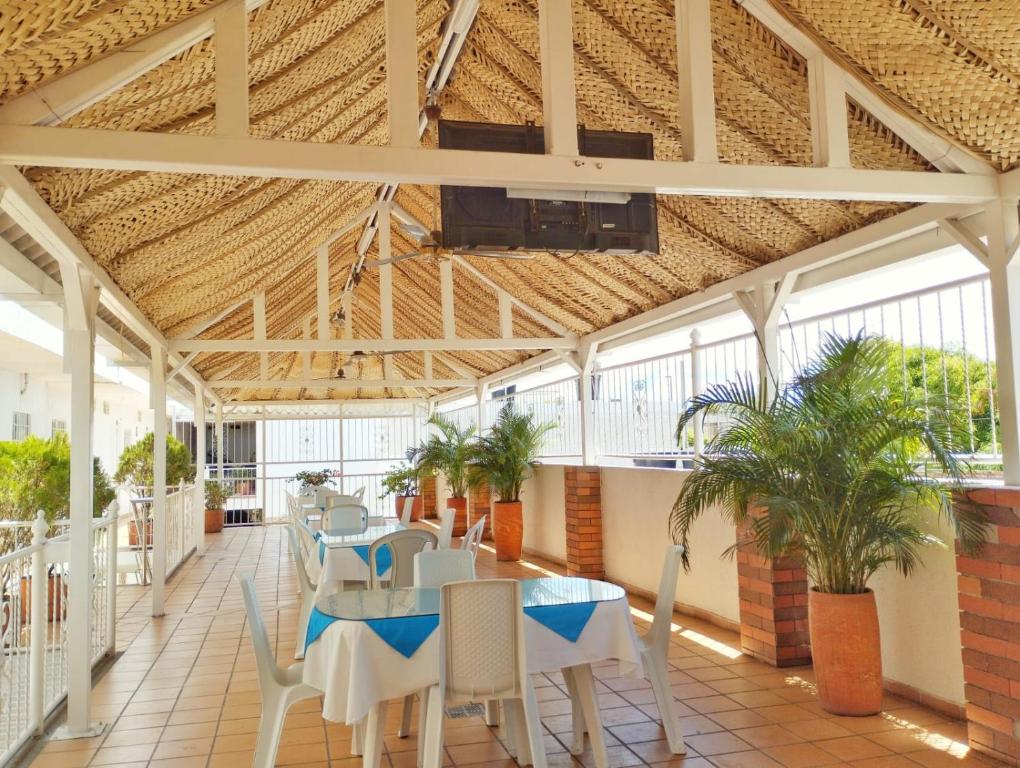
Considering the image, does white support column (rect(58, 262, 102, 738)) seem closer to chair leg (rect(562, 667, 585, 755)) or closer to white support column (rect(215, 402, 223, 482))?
chair leg (rect(562, 667, 585, 755))

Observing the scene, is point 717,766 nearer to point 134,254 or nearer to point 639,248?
point 639,248

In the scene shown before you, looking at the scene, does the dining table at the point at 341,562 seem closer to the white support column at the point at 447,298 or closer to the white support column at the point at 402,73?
the white support column at the point at 447,298

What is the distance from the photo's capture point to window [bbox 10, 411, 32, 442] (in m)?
11.9

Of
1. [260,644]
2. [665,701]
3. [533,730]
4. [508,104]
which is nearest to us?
[533,730]

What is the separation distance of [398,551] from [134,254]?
9.43 ft

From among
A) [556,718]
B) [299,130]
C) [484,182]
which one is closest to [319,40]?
[299,130]

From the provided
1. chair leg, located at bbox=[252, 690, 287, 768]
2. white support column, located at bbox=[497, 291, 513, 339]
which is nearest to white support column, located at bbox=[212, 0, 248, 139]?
chair leg, located at bbox=[252, 690, 287, 768]

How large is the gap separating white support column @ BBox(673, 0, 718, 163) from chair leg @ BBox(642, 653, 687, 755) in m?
2.55

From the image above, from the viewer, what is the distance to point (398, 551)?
6.16 metres

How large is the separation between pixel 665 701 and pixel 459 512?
10837mm

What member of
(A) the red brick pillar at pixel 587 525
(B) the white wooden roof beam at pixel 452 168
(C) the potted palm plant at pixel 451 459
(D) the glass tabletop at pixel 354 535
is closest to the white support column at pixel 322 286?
(D) the glass tabletop at pixel 354 535

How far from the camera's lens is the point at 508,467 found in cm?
1103

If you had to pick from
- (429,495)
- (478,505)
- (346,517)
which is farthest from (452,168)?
(429,495)

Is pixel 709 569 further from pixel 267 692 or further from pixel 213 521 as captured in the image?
pixel 213 521
